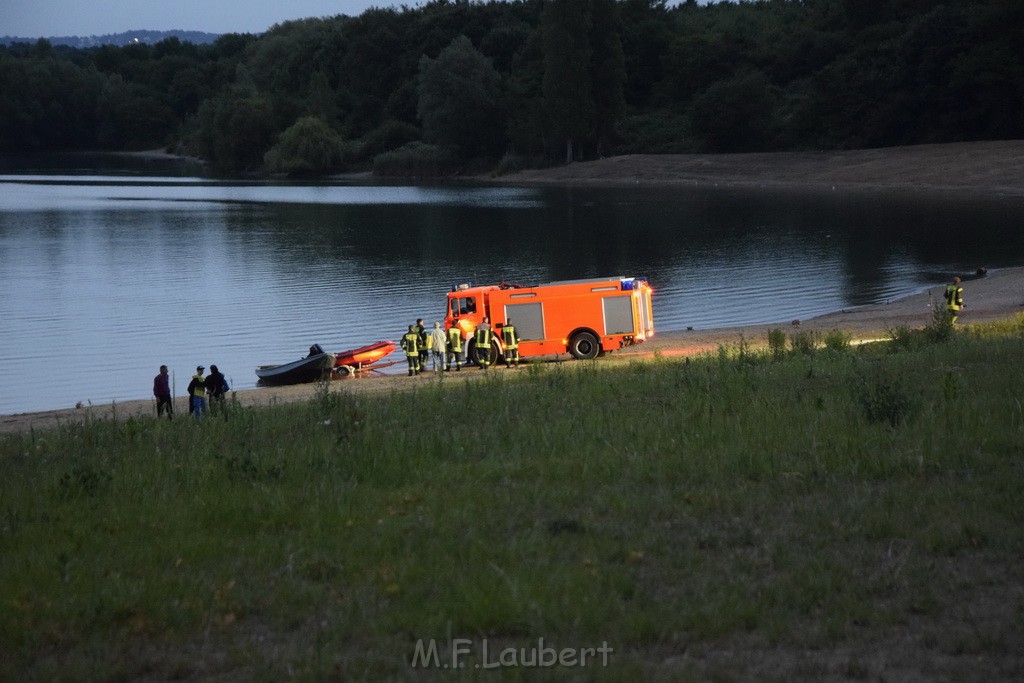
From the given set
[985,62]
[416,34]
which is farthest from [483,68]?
[985,62]

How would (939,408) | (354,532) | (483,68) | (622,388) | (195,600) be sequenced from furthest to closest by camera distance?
1. (483,68)
2. (622,388)
3. (939,408)
4. (354,532)
5. (195,600)

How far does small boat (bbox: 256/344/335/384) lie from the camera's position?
29.3 metres

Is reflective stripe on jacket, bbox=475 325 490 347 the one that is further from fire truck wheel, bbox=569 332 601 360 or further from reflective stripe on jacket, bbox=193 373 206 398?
reflective stripe on jacket, bbox=193 373 206 398

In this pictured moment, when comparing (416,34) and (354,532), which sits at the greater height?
(416,34)

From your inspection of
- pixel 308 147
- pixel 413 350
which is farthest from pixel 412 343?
pixel 308 147

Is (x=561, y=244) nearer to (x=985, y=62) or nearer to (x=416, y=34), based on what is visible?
(x=985, y=62)

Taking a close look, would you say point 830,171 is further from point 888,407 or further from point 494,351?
point 888,407

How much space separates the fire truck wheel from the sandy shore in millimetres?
458

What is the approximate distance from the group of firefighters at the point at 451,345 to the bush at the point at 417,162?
113546 mm

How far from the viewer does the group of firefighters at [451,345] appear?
28.7 m

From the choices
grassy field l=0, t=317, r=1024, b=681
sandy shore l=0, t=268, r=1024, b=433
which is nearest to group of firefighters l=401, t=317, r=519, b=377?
sandy shore l=0, t=268, r=1024, b=433

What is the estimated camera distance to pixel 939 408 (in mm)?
11289

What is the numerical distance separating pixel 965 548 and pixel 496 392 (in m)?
9.85

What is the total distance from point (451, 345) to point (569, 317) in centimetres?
320
